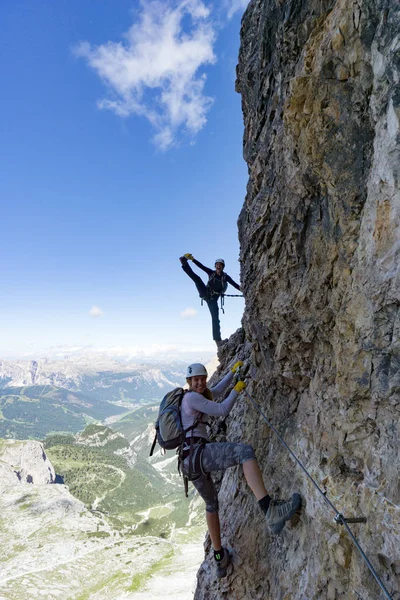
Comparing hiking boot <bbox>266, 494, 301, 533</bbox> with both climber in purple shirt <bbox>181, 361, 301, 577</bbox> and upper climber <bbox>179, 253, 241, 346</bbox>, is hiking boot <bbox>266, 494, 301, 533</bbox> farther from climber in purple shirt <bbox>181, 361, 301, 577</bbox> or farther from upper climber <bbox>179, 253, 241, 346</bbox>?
upper climber <bbox>179, 253, 241, 346</bbox>

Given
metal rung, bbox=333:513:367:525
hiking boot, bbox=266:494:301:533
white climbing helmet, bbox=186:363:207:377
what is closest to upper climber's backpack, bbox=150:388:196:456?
white climbing helmet, bbox=186:363:207:377

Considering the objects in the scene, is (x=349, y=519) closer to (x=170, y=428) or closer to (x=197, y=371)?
(x=170, y=428)

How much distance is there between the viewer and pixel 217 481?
1312 centimetres

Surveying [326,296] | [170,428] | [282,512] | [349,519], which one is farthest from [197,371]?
[349,519]

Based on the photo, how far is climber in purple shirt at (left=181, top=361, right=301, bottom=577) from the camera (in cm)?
740

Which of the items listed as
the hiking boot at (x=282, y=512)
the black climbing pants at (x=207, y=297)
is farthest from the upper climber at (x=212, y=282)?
the hiking boot at (x=282, y=512)

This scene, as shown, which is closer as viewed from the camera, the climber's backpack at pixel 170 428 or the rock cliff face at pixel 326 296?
the rock cliff face at pixel 326 296

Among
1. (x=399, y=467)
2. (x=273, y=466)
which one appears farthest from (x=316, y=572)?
(x=399, y=467)

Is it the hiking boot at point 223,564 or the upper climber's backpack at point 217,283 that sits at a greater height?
the upper climber's backpack at point 217,283

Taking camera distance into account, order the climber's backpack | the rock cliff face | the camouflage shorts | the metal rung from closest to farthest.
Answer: the rock cliff face
the metal rung
the camouflage shorts
the climber's backpack

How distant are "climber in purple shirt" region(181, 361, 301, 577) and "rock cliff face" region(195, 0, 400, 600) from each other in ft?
1.41

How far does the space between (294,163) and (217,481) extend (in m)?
11.6

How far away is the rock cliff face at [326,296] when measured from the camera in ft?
15.8

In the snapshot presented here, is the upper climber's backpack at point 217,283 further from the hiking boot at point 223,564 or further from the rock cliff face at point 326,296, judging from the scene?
the hiking boot at point 223,564
